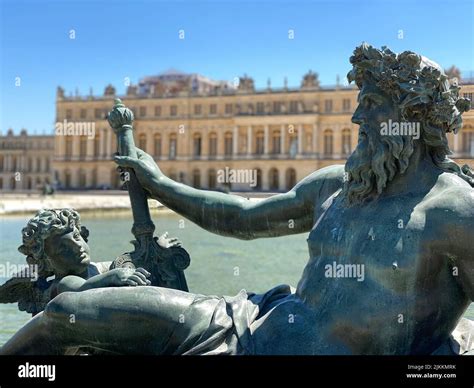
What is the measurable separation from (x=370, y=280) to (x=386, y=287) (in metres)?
0.05

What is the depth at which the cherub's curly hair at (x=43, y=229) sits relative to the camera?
7.00ft

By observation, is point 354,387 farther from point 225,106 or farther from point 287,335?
point 225,106

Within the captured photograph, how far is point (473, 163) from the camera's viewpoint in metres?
2.43

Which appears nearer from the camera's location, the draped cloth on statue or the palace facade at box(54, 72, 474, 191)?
the draped cloth on statue

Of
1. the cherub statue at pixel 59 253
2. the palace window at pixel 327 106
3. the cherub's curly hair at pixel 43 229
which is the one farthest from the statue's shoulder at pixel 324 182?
the palace window at pixel 327 106

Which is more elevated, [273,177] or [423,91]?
[423,91]

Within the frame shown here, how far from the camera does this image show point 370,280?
1879 millimetres

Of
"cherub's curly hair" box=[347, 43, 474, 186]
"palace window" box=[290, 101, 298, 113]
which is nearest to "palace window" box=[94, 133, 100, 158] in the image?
"palace window" box=[290, 101, 298, 113]

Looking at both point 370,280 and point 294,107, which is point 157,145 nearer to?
point 294,107

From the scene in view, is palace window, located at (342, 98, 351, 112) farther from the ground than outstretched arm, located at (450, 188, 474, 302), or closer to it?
farther from the ground

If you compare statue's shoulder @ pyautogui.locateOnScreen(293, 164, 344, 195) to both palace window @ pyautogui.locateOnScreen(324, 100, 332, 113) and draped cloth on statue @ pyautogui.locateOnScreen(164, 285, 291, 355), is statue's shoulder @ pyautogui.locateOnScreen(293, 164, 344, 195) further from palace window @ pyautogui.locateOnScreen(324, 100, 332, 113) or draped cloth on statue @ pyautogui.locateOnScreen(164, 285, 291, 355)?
palace window @ pyautogui.locateOnScreen(324, 100, 332, 113)

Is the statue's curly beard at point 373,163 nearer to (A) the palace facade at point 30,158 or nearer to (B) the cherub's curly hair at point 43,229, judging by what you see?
(B) the cherub's curly hair at point 43,229

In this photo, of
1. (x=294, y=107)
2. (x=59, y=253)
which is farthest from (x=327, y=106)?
(x=59, y=253)

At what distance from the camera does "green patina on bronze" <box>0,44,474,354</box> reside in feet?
6.05
